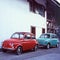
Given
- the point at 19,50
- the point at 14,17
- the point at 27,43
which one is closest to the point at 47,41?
the point at 14,17

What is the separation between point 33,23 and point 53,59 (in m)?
11.2

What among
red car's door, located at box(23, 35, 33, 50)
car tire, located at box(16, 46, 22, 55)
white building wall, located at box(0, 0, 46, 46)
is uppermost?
white building wall, located at box(0, 0, 46, 46)

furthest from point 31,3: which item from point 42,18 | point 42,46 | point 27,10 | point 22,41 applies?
point 22,41

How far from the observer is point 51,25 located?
110 ft

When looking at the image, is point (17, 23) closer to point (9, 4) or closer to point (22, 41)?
point (9, 4)

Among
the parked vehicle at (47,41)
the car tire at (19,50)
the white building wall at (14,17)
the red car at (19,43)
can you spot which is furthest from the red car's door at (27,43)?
the parked vehicle at (47,41)

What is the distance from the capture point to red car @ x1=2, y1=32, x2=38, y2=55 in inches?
609

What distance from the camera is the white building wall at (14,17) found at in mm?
18438

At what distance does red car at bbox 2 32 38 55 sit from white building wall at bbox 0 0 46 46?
2.05m

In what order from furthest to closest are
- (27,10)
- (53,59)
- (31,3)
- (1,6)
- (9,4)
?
(31,3) → (27,10) → (9,4) → (1,6) → (53,59)

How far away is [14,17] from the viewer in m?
20.2

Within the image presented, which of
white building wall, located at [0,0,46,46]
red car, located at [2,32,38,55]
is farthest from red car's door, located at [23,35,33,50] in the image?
white building wall, located at [0,0,46,46]

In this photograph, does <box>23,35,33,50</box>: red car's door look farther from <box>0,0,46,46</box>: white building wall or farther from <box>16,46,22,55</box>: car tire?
<box>0,0,46,46</box>: white building wall

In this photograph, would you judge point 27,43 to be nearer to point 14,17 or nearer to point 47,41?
point 14,17
